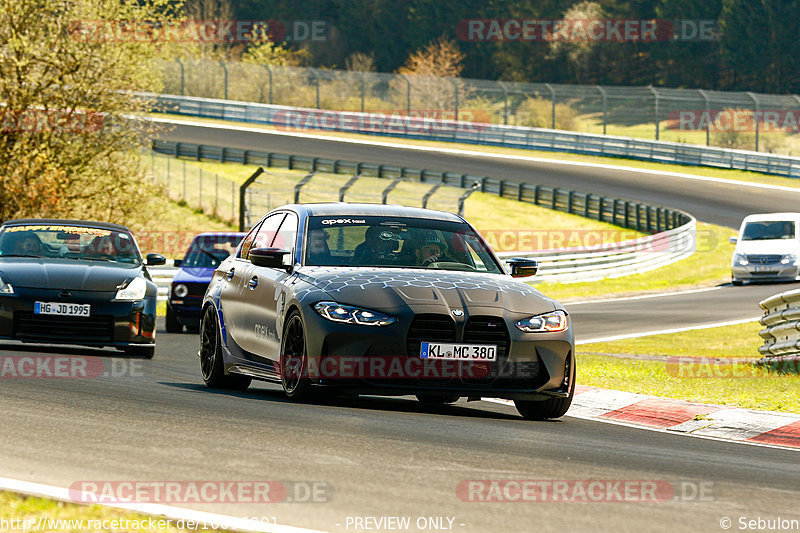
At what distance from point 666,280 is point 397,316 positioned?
25.8 m

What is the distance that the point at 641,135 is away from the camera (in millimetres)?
65875

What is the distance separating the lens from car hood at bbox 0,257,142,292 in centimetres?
1294

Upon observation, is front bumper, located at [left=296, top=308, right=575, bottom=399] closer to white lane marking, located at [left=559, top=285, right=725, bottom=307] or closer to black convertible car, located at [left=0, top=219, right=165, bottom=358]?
black convertible car, located at [left=0, top=219, right=165, bottom=358]

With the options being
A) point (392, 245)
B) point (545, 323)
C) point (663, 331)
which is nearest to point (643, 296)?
point (663, 331)

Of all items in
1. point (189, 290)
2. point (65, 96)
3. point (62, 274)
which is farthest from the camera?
point (65, 96)

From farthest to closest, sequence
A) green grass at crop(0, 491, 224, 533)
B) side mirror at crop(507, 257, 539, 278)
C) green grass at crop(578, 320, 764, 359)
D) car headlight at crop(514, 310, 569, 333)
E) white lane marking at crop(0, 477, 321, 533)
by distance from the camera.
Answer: green grass at crop(578, 320, 764, 359)
side mirror at crop(507, 257, 539, 278)
car headlight at crop(514, 310, 569, 333)
white lane marking at crop(0, 477, 321, 533)
green grass at crop(0, 491, 224, 533)

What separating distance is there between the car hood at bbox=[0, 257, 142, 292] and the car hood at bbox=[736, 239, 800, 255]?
20.0 metres

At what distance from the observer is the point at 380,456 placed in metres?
6.54

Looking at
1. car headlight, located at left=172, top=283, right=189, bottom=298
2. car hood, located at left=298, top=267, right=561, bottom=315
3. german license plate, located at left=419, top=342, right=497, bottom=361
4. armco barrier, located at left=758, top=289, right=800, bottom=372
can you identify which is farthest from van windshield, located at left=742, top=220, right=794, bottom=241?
german license plate, located at left=419, top=342, right=497, bottom=361

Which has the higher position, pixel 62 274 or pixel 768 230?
pixel 62 274

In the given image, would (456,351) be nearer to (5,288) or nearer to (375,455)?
(375,455)

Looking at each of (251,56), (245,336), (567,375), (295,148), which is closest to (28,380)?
(245,336)

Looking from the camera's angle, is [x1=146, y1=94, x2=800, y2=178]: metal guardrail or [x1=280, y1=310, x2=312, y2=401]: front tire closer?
[x1=280, y1=310, x2=312, y2=401]: front tire

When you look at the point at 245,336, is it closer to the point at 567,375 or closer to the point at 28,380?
the point at 28,380
